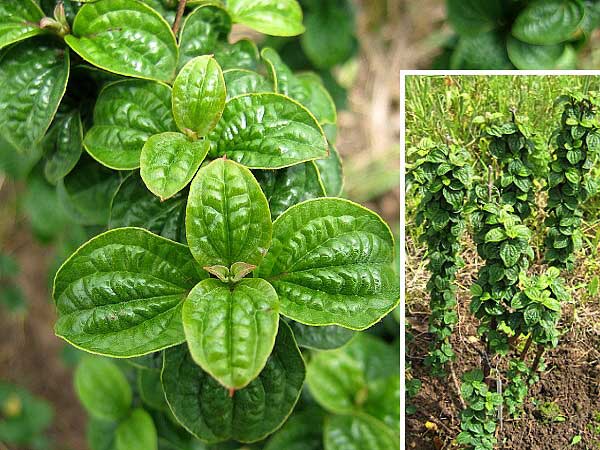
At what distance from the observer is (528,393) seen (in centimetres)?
78

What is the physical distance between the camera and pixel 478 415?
2.56ft

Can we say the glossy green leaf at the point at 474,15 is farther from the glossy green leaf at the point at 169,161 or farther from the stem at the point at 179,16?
the glossy green leaf at the point at 169,161

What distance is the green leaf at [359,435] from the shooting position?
1.02 metres

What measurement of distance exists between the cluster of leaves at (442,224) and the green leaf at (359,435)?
258 mm

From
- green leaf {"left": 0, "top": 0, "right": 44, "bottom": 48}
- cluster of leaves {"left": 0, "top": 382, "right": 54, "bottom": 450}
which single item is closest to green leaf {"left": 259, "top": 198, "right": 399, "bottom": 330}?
green leaf {"left": 0, "top": 0, "right": 44, "bottom": 48}

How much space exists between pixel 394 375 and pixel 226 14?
599 millimetres

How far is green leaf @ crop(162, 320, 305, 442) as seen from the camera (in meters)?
0.81

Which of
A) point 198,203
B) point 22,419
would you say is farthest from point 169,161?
point 22,419

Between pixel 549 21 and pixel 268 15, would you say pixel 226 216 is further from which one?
pixel 549 21

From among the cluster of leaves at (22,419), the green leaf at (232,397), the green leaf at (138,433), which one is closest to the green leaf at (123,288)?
the green leaf at (232,397)

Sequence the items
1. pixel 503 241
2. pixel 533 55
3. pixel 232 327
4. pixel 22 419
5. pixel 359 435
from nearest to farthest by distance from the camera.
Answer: pixel 232 327
pixel 503 241
pixel 359 435
pixel 533 55
pixel 22 419

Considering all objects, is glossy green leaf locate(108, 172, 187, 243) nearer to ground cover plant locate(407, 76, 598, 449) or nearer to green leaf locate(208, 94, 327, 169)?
green leaf locate(208, 94, 327, 169)

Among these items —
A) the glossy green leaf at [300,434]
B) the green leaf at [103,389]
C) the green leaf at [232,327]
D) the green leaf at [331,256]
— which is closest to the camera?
the green leaf at [232,327]

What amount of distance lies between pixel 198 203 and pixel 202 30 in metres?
0.30
